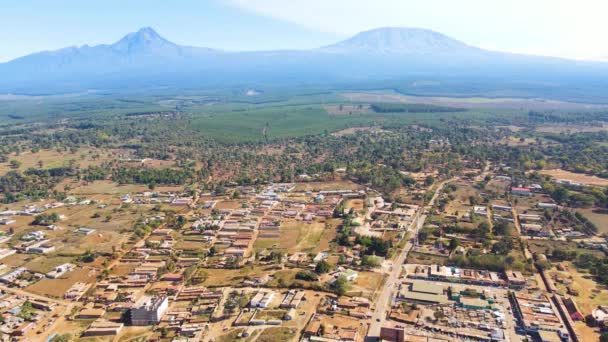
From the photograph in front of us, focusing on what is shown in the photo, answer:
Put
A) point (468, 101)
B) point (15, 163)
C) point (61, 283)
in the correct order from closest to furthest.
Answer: point (61, 283)
point (15, 163)
point (468, 101)

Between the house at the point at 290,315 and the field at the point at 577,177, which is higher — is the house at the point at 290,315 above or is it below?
above

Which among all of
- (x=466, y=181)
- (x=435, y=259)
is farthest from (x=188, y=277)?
(x=466, y=181)

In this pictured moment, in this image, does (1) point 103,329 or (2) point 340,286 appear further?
(2) point 340,286

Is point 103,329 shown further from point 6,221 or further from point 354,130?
point 354,130

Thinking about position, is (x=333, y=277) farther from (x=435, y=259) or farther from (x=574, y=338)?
(x=574, y=338)

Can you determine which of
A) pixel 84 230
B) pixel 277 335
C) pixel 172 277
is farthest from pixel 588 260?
pixel 84 230

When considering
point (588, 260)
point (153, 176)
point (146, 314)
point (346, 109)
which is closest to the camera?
point (146, 314)

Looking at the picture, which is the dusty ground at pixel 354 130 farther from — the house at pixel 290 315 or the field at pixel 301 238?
the house at pixel 290 315

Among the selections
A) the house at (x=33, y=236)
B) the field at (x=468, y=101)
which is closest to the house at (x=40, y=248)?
the house at (x=33, y=236)
